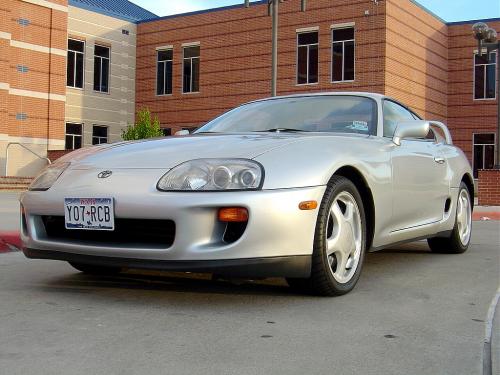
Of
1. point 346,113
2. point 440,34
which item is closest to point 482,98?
point 440,34

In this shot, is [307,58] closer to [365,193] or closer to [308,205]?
[365,193]

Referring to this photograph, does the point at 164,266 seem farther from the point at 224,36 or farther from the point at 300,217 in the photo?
Result: the point at 224,36

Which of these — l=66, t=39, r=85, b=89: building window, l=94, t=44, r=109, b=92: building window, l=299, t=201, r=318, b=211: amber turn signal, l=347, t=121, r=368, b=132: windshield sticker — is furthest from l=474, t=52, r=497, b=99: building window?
l=299, t=201, r=318, b=211: amber turn signal

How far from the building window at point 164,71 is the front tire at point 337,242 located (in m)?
22.6

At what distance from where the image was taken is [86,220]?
3.50m

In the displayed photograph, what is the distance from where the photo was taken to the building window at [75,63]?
24.2 m

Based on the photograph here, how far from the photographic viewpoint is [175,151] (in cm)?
363

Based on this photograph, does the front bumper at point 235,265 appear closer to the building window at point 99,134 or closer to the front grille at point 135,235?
the front grille at point 135,235

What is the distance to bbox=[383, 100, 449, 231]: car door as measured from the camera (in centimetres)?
451

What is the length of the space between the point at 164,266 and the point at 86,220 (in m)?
0.55

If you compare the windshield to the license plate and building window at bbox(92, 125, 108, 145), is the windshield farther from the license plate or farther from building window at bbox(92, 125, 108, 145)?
building window at bbox(92, 125, 108, 145)

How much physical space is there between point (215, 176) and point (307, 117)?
150 centimetres

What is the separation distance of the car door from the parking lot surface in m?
0.49

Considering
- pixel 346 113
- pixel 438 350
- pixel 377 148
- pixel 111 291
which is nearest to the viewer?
pixel 438 350
